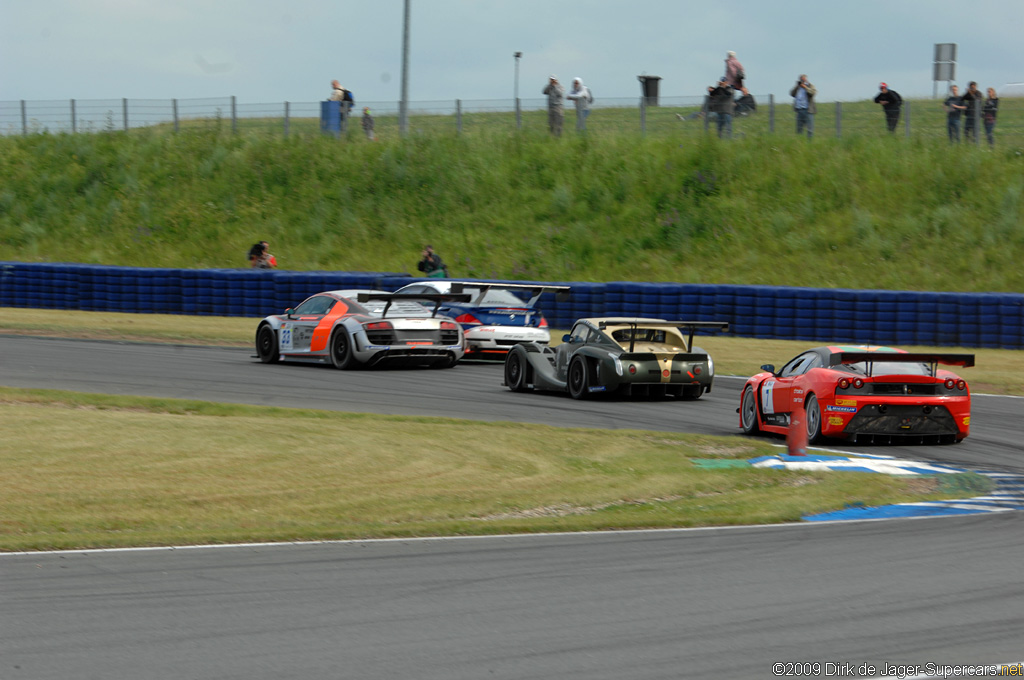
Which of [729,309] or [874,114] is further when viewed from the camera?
[874,114]

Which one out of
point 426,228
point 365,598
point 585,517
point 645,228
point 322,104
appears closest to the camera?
point 365,598

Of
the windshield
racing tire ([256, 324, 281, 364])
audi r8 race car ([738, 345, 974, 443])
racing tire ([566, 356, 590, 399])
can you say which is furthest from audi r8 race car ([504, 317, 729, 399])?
racing tire ([256, 324, 281, 364])

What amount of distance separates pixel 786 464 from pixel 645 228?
74.9 feet

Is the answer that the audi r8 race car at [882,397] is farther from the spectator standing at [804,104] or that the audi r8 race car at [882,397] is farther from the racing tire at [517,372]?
the spectator standing at [804,104]

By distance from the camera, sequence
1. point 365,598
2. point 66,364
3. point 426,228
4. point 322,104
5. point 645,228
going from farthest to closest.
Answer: point 322,104, point 426,228, point 645,228, point 66,364, point 365,598

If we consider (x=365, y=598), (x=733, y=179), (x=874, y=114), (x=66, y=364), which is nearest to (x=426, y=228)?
(x=733, y=179)

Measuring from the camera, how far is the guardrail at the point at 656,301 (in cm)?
2164

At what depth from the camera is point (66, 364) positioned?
718 inches

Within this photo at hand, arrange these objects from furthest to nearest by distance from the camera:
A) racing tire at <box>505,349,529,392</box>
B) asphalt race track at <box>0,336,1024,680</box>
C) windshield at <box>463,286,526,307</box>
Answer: windshield at <box>463,286,526,307</box>
racing tire at <box>505,349,529,392</box>
asphalt race track at <box>0,336,1024,680</box>

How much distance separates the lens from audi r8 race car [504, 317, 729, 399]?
50.7 feet

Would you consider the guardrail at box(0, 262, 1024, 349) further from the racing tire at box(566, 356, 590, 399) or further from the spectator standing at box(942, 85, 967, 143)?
the spectator standing at box(942, 85, 967, 143)

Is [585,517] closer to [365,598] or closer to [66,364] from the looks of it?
[365,598]

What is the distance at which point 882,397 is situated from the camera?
11.8 metres

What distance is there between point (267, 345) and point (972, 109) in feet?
69.8
